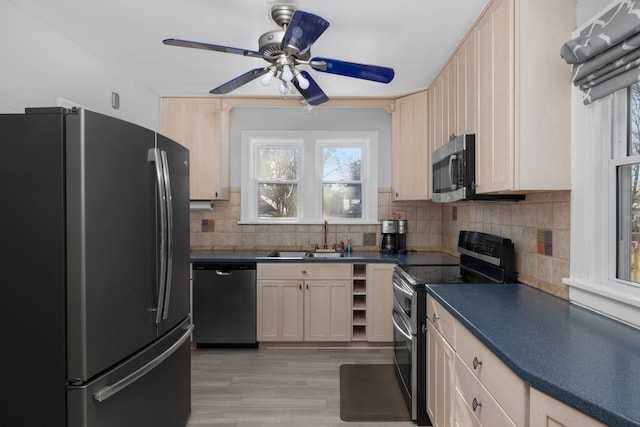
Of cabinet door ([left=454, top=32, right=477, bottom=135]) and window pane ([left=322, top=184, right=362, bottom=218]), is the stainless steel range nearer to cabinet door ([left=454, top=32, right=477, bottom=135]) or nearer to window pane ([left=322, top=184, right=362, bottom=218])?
cabinet door ([left=454, top=32, right=477, bottom=135])

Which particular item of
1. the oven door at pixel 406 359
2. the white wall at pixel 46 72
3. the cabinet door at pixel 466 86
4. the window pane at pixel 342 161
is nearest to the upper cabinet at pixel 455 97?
the cabinet door at pixel 466 86

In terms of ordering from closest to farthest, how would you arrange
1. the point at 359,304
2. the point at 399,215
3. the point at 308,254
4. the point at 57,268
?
the point at 57,268, the point at 359,304, the point at 308,254, the point at 399,215

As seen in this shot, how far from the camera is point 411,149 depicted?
3.48 meters

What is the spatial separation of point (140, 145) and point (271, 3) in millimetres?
1076

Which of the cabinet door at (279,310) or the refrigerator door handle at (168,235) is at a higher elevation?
the refrigerator door handle at (168,235)

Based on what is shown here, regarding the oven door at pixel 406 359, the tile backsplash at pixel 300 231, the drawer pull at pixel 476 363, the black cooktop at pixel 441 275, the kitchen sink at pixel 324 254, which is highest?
the tile backsplash at pixel 300 231

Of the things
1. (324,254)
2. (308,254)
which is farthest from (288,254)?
(324,254)

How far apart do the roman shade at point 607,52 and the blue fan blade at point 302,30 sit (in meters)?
1.04

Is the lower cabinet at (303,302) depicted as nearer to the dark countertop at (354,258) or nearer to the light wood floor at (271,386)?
the dark countertop at (354,258)

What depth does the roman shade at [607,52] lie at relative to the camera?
121 cm

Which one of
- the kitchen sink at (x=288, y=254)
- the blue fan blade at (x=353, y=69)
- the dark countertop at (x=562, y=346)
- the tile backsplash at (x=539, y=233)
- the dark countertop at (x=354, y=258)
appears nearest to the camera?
the dark countertop at (x=562, y=346)

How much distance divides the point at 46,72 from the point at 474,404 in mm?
2980

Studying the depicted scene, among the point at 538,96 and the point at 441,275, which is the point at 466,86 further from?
the point at 441,275

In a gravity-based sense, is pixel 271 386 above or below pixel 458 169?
below
